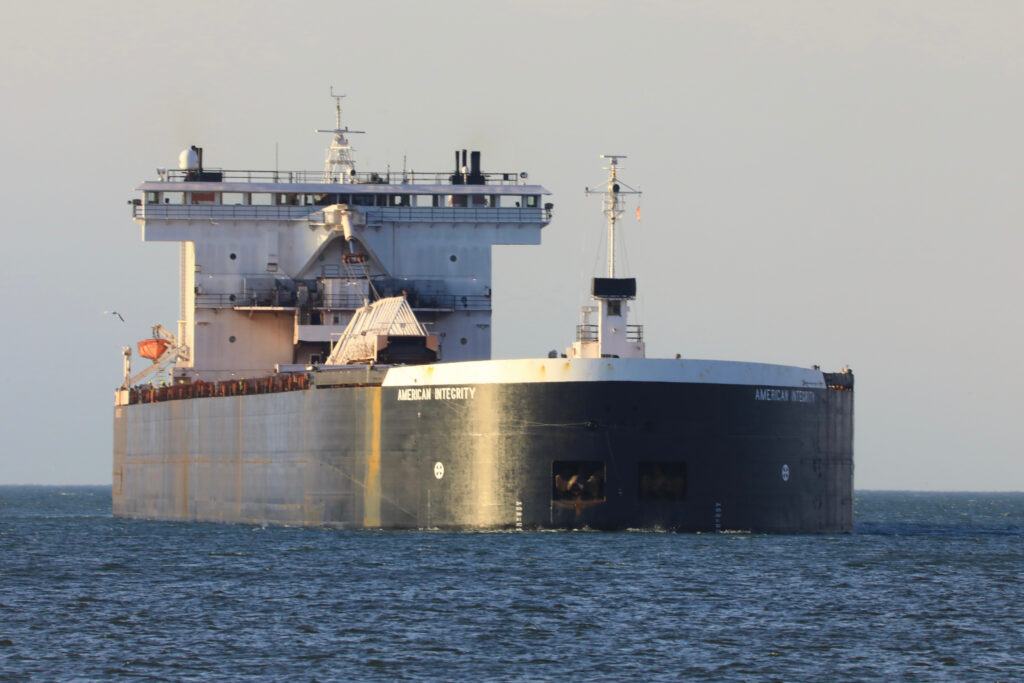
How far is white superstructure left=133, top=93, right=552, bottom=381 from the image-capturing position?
144 feet

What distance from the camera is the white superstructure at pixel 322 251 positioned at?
43781mm

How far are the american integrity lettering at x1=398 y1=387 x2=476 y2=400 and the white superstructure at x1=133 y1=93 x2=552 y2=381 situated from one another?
31.8 feet

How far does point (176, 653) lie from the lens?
20.2 m

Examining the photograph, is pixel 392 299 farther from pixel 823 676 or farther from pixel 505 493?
pixel 823 676

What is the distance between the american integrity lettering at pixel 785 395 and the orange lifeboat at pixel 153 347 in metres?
23.2

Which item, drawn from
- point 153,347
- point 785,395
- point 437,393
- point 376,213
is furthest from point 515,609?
point 153,347

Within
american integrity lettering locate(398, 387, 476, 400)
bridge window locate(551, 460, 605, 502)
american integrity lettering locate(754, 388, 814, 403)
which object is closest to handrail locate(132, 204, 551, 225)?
american integrity lettering locate(398, 387, 476, 400)

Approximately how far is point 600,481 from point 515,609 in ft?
27.0

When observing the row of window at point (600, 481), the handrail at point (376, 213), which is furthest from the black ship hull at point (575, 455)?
the handrail at point (376, 213)

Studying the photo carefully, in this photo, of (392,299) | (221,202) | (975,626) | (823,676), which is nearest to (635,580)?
(975,626)

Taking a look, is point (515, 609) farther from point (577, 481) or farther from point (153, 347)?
point (153, 347)

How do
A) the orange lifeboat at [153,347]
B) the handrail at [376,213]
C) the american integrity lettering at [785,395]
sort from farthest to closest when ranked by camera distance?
the orange lifeboat at [153,347] < the handrail at [376,213] < the american integrity lettering at [785,395]

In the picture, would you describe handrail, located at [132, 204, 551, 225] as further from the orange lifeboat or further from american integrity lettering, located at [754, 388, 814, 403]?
american integrity lettering, located at [754, 388, 814, 403]

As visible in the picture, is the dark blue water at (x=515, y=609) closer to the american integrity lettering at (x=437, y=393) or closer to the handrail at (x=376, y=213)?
the american integrity lettering at (x=437, y=393)
